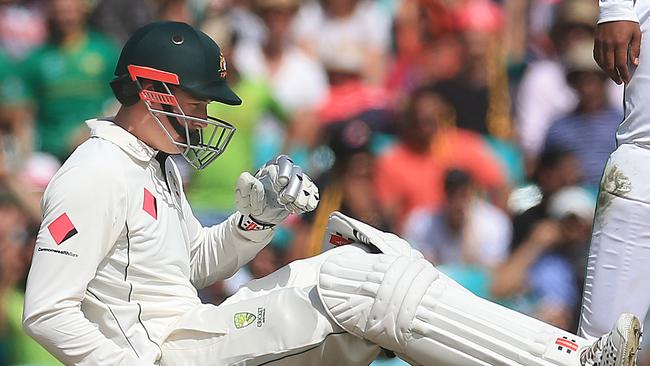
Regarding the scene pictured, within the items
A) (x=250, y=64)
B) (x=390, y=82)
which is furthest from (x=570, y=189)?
(x=250, y=64)

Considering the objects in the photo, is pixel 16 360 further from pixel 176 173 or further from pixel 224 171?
pixel 176 173

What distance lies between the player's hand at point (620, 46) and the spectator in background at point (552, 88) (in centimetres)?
330

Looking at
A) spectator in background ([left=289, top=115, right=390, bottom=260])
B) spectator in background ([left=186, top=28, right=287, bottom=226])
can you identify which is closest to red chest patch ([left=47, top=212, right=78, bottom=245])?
spectator in background ([left=289, top=115, right=390, bottom=260])

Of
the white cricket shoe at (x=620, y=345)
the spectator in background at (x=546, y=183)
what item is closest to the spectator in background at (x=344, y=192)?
the spectator in background at (x=546, y=183)

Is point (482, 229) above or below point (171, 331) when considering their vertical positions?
below

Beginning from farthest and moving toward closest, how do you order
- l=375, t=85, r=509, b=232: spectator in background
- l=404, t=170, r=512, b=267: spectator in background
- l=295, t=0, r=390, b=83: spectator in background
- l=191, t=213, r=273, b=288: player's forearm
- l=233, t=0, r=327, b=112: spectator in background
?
l=295, t=0, r=390, b=83: spectator in background
l=233, t=0, r=327, b=112: spectator in background
l=375, t=85, r=509, b=232: spectator in background
l=404, t=170, r=512, b=267: spectator in background
l=191, t=213, r=273, b=288: player's forearm

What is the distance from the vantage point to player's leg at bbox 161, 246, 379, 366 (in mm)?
3457

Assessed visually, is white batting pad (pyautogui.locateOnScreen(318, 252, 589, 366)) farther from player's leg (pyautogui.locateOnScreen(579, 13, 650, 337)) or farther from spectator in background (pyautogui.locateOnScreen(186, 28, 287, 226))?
spectator in background (pyautogui.locateOnScreen(186, 28, 287, 226))

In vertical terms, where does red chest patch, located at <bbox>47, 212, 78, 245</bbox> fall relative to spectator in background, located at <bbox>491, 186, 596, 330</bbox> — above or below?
above

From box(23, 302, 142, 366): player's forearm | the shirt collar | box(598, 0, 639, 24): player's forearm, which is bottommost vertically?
box(23, 302, 142, 366): player's forearm

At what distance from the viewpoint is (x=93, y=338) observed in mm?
3371

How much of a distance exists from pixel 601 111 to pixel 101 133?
3.53m

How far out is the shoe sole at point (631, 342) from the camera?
10.0 feet

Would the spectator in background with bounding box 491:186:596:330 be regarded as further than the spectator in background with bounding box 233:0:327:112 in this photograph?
No
